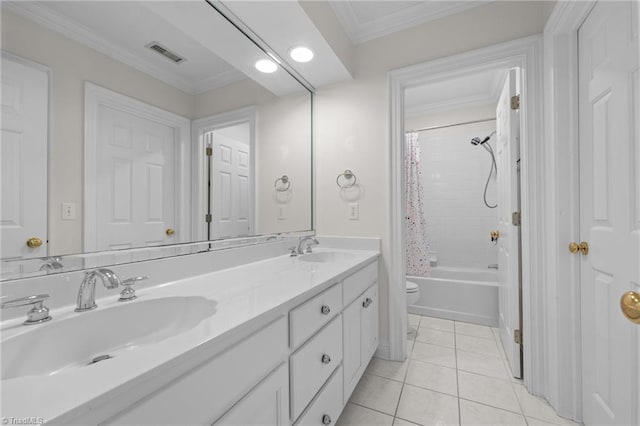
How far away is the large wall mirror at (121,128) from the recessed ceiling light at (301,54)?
0.26 meters

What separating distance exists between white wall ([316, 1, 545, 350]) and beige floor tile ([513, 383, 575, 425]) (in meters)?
0.81

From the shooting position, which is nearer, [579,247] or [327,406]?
[327,406]

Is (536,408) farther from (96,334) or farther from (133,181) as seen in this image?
(133,181)

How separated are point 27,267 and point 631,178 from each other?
1.92 metres

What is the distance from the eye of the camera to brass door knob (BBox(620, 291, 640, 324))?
630mm

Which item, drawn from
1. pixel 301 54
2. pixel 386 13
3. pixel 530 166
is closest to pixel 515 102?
pixel 530 166

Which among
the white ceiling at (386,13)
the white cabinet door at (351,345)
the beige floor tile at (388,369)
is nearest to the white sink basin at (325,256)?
the white cabinet door at (351,345)

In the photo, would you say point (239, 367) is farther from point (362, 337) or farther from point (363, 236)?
point (363, 236)

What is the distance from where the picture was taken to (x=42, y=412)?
1.23ft

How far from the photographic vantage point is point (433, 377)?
1.74m

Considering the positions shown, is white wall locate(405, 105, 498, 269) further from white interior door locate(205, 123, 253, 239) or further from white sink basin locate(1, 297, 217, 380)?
white sink basin locate(1, 297, 217, 380)

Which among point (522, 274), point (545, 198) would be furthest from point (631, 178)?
point (522, 274)

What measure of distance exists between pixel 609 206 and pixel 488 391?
1170 mm

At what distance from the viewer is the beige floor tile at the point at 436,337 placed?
86.4 inches
